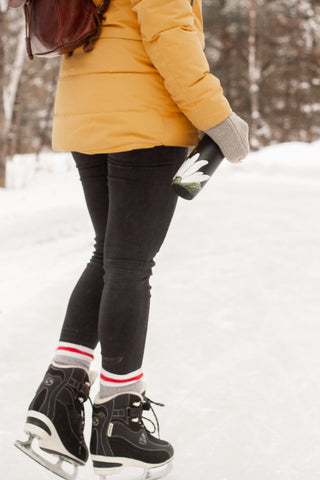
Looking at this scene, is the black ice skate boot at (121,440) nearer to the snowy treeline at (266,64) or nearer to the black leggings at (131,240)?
the black leggings at (131,240)

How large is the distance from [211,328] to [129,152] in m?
1.37

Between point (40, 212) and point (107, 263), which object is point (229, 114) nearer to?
point (107, 263)

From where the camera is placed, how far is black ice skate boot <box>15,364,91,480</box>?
1271 millimetres

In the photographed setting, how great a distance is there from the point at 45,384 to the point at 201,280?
1829 mm

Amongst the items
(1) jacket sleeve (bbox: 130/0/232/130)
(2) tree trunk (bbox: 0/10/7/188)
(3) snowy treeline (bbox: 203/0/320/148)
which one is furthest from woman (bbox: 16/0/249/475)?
(3) snowy treeline (bbox: 203/0/320/148)

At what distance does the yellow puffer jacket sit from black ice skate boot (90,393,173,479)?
24.1 inches

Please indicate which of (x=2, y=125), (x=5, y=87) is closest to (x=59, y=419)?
(x=2, y=125)

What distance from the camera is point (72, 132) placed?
1.30m

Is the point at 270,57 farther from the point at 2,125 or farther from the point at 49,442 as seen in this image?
the point at 49,442

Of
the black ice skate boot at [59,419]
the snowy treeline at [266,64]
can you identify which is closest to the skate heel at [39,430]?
the black ice skate boot at [59,419]

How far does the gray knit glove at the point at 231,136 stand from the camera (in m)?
1.23

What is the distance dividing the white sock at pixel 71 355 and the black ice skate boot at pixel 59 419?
17mm

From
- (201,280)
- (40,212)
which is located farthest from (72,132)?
(40,212)

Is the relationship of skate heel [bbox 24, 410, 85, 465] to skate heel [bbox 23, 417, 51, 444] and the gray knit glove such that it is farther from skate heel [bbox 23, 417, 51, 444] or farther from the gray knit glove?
the gray knit glove
